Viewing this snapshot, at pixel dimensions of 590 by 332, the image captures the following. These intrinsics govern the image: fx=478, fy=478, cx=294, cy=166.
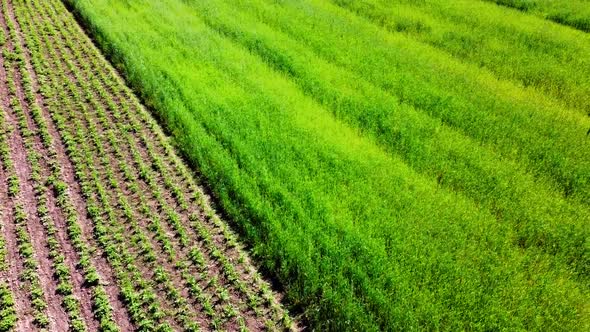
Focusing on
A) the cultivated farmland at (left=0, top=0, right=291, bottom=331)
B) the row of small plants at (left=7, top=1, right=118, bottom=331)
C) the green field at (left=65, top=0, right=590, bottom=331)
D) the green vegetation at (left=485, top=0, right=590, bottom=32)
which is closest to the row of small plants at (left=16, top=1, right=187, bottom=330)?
the cultivated farmland at (left=0, top=0, right=291, bottom=331)

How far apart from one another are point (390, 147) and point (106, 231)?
6076 mm

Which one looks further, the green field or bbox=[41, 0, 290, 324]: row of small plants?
bbox=[41, 0, 290, 324]: row of small plants

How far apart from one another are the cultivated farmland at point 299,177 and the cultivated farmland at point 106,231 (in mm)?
37

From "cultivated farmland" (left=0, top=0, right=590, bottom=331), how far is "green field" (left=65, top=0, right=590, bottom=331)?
0.05 m

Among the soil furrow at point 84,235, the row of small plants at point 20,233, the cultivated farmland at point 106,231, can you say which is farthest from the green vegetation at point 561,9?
the row of small plants at point 20,233

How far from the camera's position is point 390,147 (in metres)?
10.6

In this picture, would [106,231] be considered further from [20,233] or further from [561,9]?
[561,9]

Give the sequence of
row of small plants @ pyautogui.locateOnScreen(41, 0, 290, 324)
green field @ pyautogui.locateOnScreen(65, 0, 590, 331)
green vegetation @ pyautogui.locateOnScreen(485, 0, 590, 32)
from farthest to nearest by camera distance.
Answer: green vegetation @ pyautogui.locateOnScreen(485, 0, 590, 32), row of small plants @ pyautogui.locateOnScreen(41, 0, 290, 324), green field @ pyautogui.locateOnScreen(65, 0, 590, 331)

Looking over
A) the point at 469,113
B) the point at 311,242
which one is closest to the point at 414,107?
the point at 469,113

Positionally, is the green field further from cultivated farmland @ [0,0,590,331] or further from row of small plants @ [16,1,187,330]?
row of small plants @ [16,1,187,330]

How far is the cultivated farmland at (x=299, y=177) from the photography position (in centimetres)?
732

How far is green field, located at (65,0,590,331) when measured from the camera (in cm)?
732

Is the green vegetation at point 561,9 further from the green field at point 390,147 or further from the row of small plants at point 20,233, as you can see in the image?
the row of small plants at point 20,233

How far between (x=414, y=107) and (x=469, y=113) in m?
1.32
